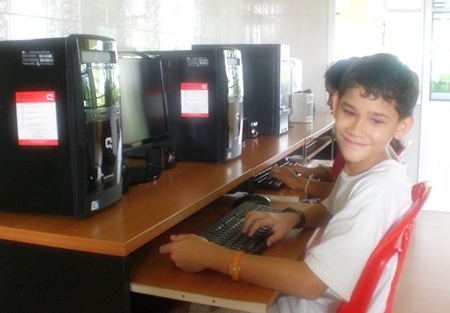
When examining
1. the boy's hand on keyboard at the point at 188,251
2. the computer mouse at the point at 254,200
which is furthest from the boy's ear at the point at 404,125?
the computer mouse at the point at 254,200

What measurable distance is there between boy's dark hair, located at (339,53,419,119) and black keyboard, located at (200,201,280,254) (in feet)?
1.60

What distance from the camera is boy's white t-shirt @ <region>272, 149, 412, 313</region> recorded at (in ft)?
3.77

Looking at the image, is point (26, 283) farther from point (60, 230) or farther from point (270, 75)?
point (270, 75)

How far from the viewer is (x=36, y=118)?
1277 millimetres

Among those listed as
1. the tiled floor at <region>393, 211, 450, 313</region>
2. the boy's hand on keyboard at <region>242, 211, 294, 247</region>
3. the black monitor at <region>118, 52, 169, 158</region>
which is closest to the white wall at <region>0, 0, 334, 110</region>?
the black monitor at <region>118, 52, 169, 158</region>

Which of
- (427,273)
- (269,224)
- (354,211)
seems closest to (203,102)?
(269,224)

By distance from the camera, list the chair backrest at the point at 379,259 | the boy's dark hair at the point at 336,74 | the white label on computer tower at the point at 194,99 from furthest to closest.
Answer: the boy's dark hair at the point at 336,74, the white label on computer tower at the point at 194,99, the chair backrest at the point at 379,259

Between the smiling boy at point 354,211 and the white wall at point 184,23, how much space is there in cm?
94

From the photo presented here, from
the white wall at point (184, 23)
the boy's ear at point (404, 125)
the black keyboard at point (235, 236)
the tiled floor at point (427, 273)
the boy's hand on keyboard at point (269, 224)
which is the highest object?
the white wall at point (184, 23)

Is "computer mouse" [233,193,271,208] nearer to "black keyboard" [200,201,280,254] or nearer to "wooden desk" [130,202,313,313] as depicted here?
"black keyboard" [200,201,280,254]

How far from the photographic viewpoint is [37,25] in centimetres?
180

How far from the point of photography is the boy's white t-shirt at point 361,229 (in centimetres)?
115

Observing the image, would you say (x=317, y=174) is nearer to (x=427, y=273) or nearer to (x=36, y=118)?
(x=427, y=273)

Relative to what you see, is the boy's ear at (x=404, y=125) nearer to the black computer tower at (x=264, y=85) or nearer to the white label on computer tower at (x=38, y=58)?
the white label on computer tower at (x=38, y=58)
